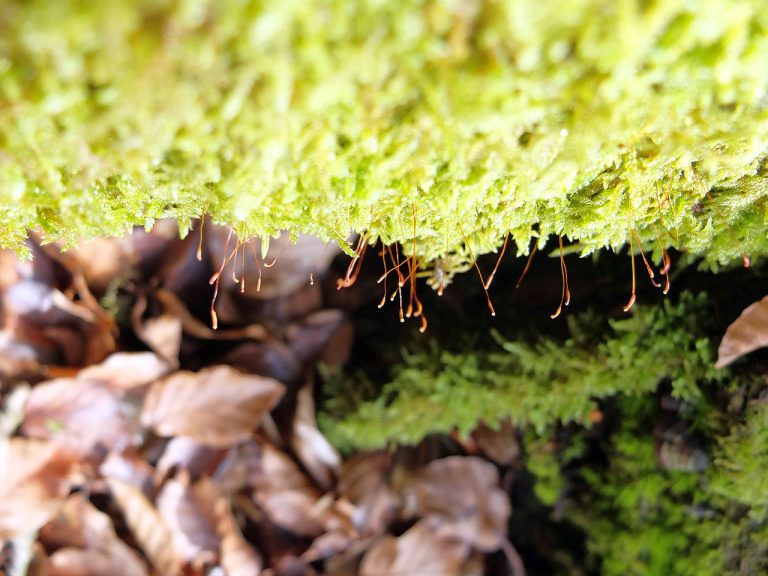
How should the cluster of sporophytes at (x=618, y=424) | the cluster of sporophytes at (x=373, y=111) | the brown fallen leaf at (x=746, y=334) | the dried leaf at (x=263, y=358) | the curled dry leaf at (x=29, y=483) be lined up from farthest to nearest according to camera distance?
the dried leaf at (x=263, y=358) → the curled dry leaf at (x=29, y=483) → the cluster of sporophytes at (x=618, y=424) → the brown fallen leaf at (x=746, y=334) → the cluster of sporophytes at (x=373, y=111)

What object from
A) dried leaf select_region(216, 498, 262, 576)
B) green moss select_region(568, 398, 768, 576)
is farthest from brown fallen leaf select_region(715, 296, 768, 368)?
dried leaf select_region(216, 498, 262, 576)

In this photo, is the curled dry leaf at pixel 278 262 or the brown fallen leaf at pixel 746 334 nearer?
the brown fallen leaf at pixel 746 334

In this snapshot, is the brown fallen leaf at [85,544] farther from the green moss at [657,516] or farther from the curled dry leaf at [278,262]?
the green moss at [657,516]

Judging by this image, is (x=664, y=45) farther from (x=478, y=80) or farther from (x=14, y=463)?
(x=14, y=463)

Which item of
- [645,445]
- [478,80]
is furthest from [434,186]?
[645,445]

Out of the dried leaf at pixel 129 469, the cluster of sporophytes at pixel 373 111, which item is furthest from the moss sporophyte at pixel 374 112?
the dried leaf at pixel 129 469

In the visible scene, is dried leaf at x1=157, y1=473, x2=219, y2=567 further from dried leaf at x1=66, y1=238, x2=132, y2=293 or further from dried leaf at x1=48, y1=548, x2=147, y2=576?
dried leaf at x1=66, y1=238, x2=132, y2=293

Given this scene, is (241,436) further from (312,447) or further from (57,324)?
(57,324)
